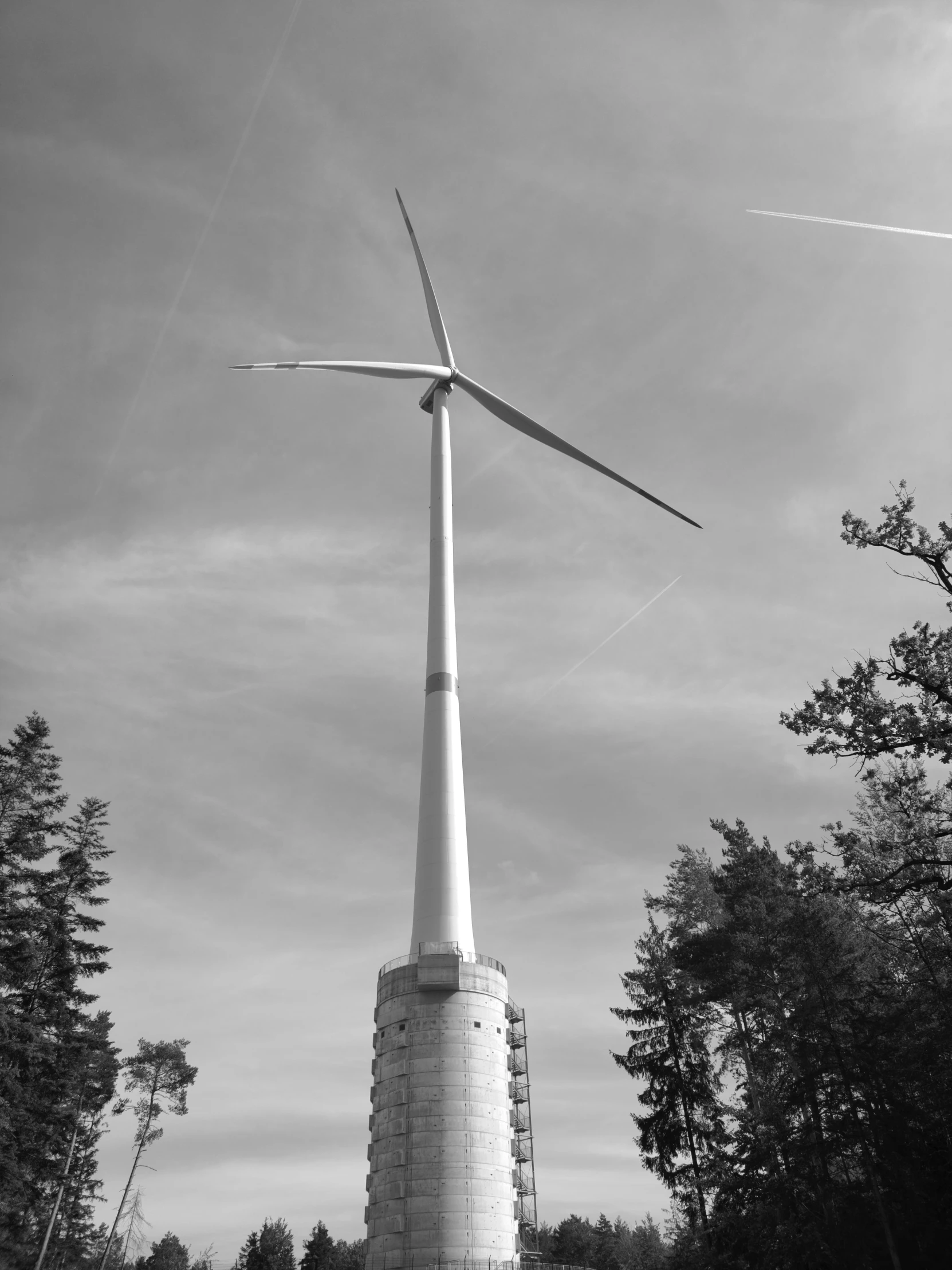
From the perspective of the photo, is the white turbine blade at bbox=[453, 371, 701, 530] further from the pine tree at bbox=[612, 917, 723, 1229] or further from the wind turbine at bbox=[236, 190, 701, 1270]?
the pine tree at bbox=[612, 917, 723, 1229]

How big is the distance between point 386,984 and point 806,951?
1850cm

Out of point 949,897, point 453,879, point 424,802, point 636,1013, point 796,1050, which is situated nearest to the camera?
point 949,897

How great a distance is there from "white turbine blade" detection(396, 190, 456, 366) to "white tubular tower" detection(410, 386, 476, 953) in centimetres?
834

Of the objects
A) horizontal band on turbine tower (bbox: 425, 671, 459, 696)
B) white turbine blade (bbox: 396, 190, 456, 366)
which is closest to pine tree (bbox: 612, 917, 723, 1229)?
horizontal band on turbine tower (bbox: 425, 671, 459, 696)

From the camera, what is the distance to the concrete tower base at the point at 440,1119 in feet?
116

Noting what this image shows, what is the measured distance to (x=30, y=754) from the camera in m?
40.4

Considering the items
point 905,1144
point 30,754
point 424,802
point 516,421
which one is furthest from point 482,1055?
point 516,421

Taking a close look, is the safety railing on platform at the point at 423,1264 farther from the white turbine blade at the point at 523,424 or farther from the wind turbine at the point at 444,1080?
the white turbine blade at the point at 523,424

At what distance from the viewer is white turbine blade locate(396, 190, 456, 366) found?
196ft

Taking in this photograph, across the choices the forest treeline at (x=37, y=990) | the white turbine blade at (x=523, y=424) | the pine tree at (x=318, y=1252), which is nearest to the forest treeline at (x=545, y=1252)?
the pine tree at (x=318, y=1252)

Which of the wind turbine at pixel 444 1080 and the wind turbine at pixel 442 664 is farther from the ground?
the wind turbine at pixel 442 664

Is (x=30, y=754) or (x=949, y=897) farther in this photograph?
(x=30, y=754)

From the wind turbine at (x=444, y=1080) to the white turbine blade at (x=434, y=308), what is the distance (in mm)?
14086

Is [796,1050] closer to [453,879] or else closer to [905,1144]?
[905,1144]
